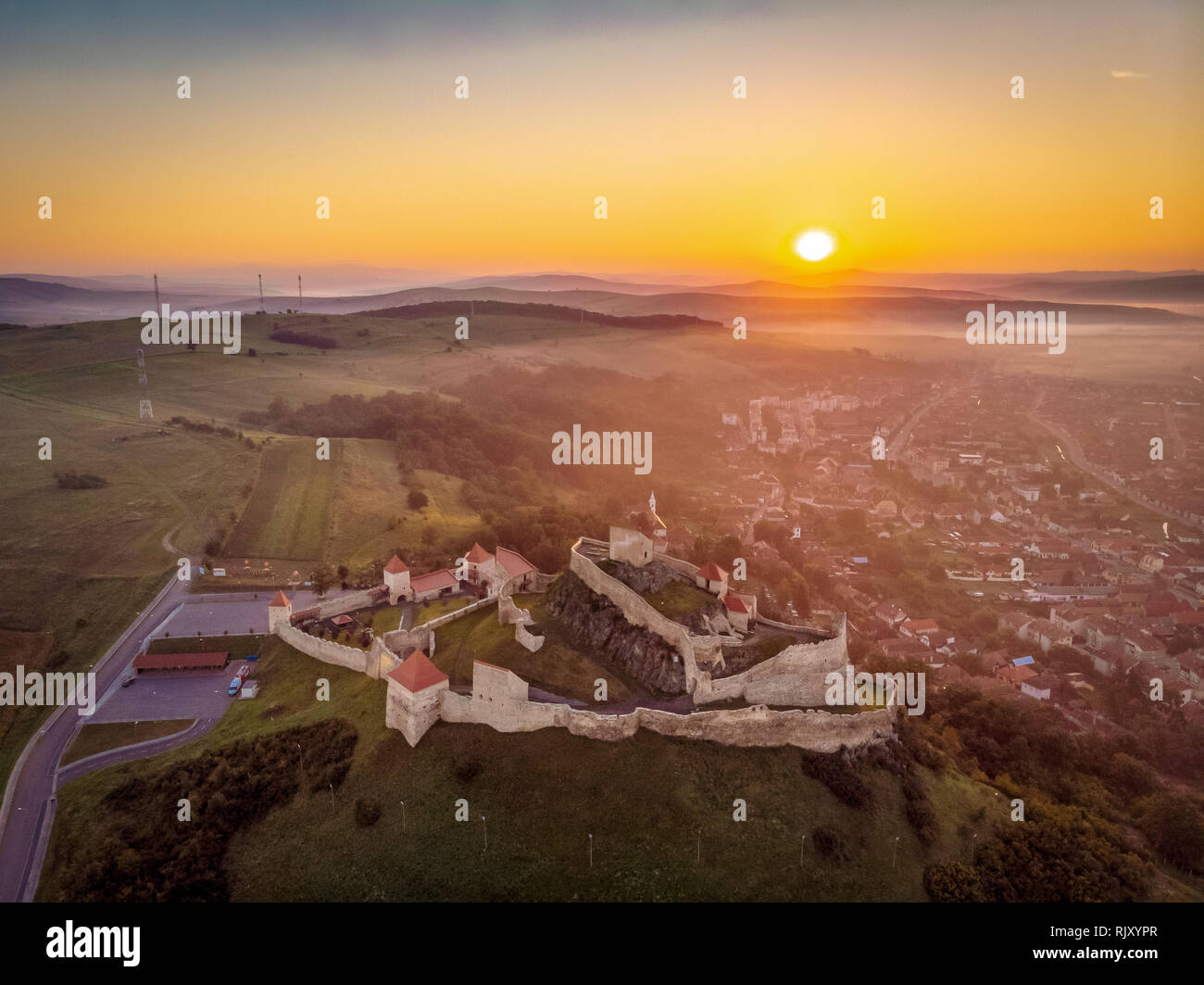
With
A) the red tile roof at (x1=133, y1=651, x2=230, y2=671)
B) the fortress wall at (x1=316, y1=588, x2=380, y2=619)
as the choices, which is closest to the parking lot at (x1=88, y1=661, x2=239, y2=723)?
the red tile roof at (x1=133, y1=651, x2=230, y2=671)

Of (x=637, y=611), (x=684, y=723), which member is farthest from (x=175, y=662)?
(x=684, y=723)

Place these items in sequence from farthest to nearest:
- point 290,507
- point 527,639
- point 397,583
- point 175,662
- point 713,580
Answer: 1. point 290,507
2. point 397,583
3. point 175,662
4. point 713,580
5. point 527,639

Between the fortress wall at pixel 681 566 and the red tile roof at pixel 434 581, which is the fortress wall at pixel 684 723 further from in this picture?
the red tile roof at pixel 434 581

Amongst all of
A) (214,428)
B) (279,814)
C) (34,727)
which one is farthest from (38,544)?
(279,814)

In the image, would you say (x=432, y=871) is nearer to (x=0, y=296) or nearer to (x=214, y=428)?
(x=214, y=428)

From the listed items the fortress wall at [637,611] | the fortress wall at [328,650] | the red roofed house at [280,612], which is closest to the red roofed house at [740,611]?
the fortress wall at [637,611]

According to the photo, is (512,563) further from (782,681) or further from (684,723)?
(782,681)
